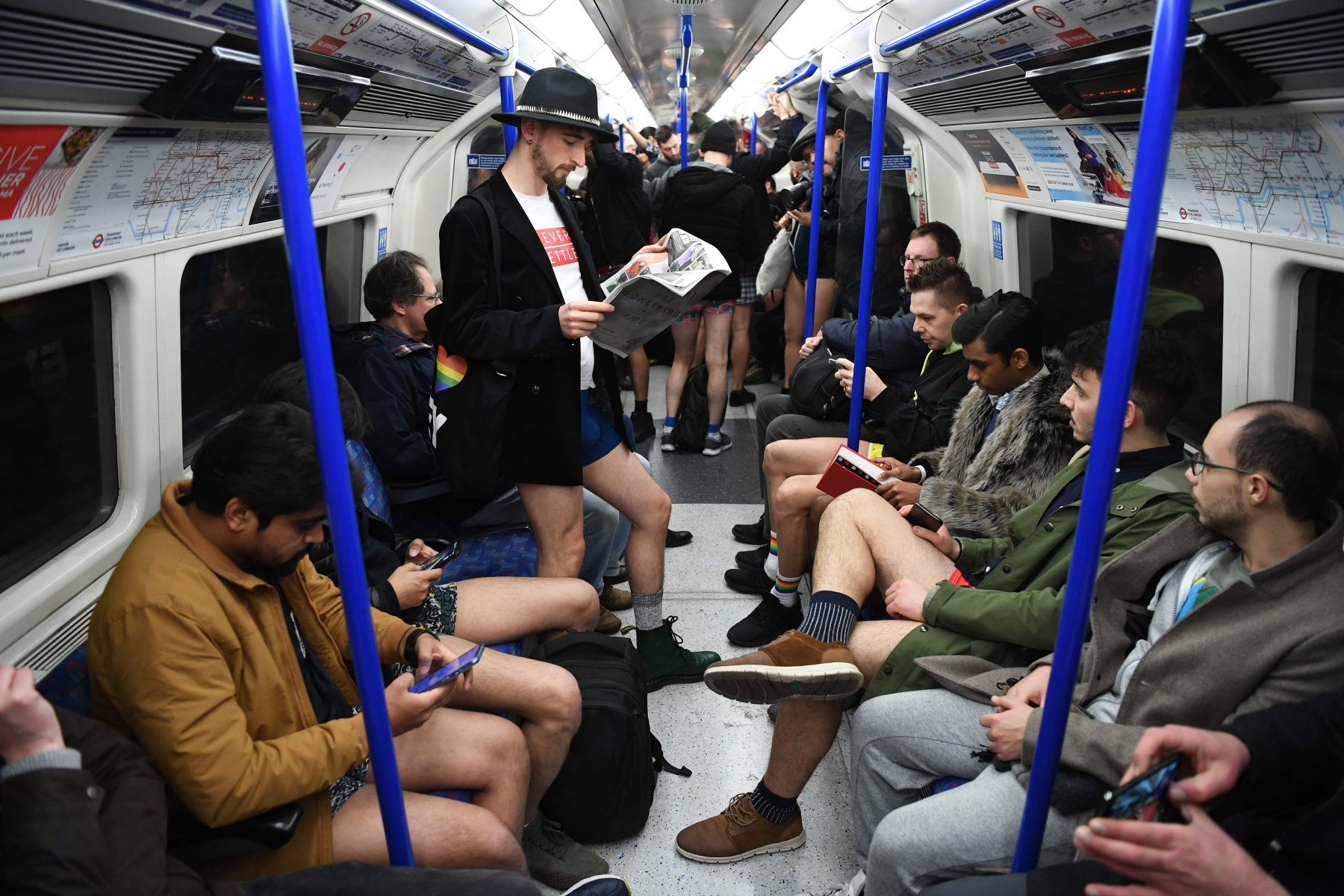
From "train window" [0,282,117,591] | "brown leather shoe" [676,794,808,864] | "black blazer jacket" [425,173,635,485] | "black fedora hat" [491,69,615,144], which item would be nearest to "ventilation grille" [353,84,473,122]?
"black fedora hat" [491,69,615,144]

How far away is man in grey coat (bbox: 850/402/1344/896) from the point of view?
172 cm

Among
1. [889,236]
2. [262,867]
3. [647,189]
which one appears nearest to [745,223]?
[889,236]

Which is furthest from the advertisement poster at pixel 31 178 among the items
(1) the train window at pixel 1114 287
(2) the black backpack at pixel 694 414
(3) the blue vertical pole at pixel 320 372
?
(2) the black backpack at pixel 694 414

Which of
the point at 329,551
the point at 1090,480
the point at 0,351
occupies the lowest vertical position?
the point at 329,551

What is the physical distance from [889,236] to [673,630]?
2860 mm

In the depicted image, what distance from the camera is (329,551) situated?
2.44 m

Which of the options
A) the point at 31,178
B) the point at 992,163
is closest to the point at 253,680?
the point at 31,178

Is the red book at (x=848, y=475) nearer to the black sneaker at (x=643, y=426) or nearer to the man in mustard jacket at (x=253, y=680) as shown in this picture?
the man in mustard jacket at (x=253, y=680)

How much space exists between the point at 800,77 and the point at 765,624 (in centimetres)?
426

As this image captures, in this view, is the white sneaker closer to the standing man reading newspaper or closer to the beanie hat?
→ the beanie hat

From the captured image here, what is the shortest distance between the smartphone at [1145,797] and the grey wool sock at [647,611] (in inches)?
77.9

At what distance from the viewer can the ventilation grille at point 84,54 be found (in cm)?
166

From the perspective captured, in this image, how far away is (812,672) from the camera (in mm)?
2318

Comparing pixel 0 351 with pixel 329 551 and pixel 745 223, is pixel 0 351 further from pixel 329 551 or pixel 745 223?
pixel 745 223
